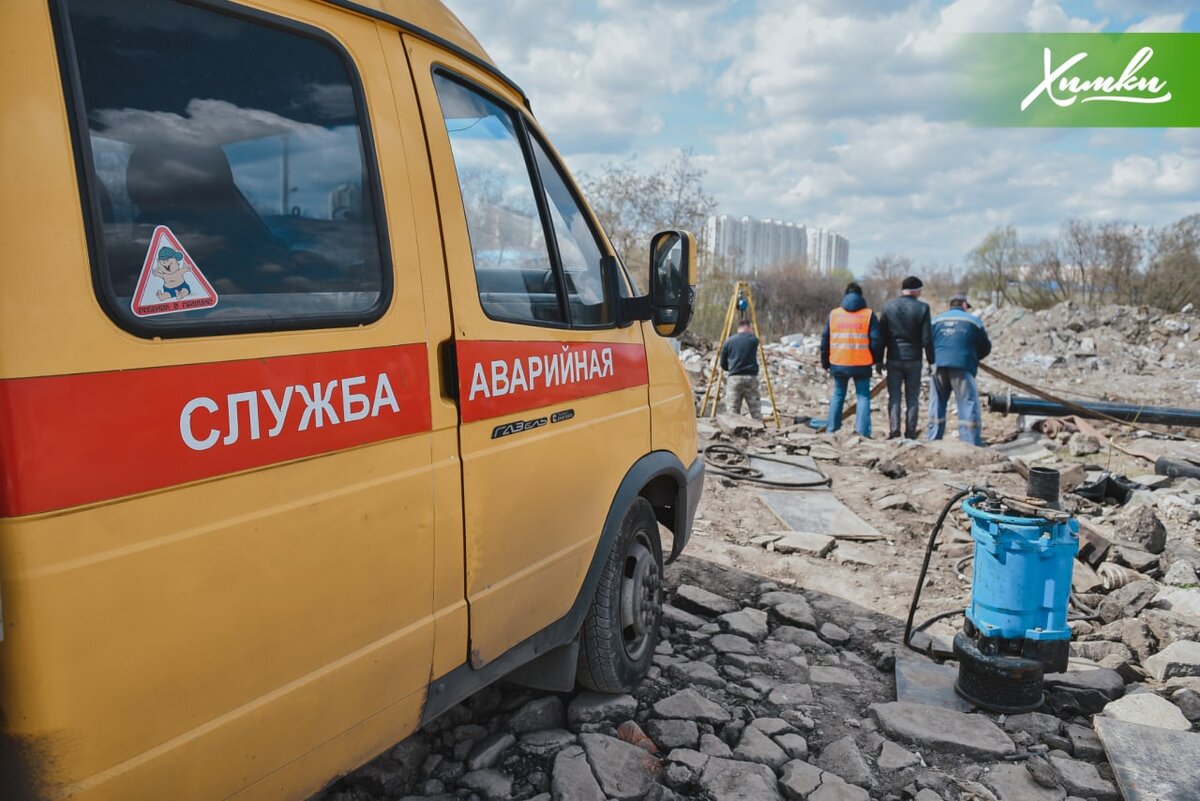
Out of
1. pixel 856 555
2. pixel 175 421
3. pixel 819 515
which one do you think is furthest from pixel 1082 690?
pixel 175 421

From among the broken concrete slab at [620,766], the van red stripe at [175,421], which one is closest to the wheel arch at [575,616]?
the broken concrete slab at [620,766]

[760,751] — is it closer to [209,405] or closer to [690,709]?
[690,709]

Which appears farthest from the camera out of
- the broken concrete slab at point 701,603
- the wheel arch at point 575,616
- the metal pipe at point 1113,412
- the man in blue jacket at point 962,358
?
the metal pipe at point 1113,412

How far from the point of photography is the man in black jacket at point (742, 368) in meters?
10.8

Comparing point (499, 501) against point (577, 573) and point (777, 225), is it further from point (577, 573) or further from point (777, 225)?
point (777, 225)

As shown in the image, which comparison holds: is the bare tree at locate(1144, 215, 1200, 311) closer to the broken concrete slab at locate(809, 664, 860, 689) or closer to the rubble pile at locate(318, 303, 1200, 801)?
the rubble pile at locate(318, 303, 1200, 801)

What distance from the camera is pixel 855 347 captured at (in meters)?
9.95

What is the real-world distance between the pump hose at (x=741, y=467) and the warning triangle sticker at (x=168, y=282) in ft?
20.8

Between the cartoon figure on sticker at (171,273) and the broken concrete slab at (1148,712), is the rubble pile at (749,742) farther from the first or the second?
the cartoon figure on sticker at (171,273)

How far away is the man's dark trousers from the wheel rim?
709 cm

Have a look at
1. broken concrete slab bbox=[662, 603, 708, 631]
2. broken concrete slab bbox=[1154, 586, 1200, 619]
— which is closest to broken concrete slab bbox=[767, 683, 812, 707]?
broken concrete slab bbox=[662, 603, 708, 631]

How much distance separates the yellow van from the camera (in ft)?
4.62

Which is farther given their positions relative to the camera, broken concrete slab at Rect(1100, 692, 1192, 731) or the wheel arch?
broken concrete slab at Rect(1100, 692, 1192, 731)

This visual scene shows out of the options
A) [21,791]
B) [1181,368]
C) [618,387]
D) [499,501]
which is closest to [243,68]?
[499,501]
